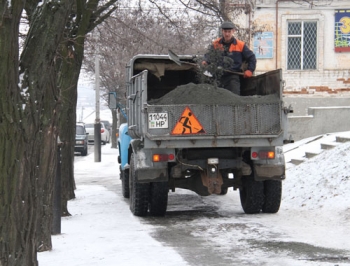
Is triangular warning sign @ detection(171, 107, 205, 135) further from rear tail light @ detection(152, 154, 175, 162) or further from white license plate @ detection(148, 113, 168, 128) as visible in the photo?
rear tail light @ detection(152, 154, 175, 162)

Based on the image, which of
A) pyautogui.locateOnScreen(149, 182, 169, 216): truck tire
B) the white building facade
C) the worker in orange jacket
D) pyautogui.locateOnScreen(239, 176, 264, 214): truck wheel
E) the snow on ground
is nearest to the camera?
the snow on ground

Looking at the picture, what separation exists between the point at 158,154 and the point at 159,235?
60.2 inches

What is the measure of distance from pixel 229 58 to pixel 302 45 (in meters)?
14.2

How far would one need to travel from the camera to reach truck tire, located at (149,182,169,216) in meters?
11.0

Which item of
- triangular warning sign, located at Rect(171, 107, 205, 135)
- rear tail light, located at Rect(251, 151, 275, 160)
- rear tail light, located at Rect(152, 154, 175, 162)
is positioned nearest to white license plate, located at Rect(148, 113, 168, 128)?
triangular warning sign, located at Rect(171, 107, 205, 135)

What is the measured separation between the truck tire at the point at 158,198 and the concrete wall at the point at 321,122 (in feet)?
37.8

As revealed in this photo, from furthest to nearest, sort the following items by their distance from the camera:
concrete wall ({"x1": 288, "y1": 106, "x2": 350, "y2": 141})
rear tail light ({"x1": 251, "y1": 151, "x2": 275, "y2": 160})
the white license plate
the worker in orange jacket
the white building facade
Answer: the white building facade → concrete wall ({"x1": 288, "y1": 106, "x2": 350, "y2": 141}) → the worker in orange jacket → rear tail light ({"x1": 251, "y1": 151, "x2": 275, "y2": 160}) → the white license plate

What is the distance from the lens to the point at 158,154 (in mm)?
10438

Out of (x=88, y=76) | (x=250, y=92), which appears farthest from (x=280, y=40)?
(x=88, y=76)

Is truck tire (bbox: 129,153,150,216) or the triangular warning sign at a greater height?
the triangular warning sign

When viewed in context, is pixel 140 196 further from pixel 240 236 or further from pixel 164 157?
pixel 240 236

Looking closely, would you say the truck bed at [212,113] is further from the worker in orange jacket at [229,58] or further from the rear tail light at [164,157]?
the worker in orange jacket at [229,58]

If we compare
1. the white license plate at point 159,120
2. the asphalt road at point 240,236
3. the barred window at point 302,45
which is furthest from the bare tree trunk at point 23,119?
the barred window at point 302,45

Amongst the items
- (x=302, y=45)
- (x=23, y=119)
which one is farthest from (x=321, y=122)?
(x=23, y=119)
